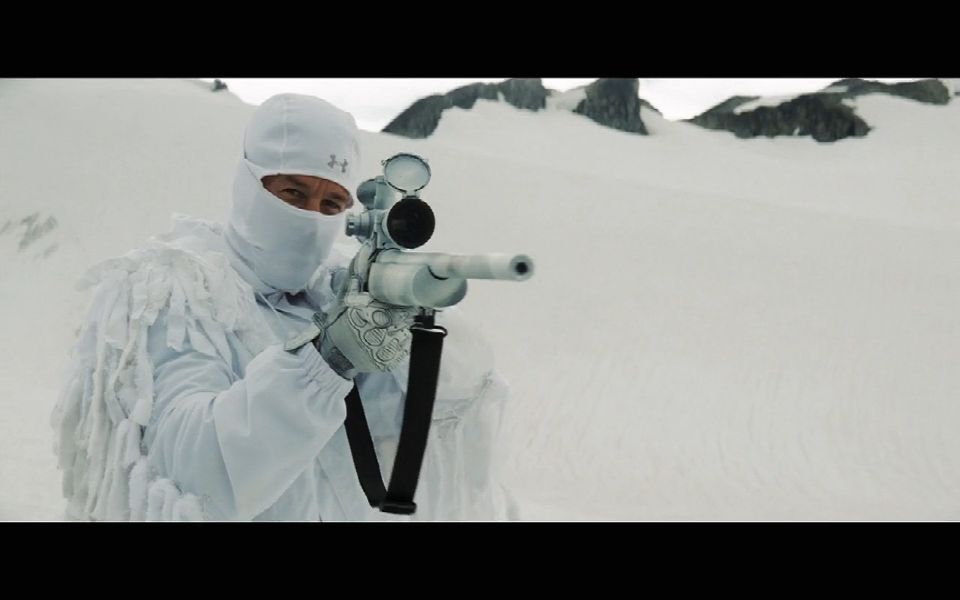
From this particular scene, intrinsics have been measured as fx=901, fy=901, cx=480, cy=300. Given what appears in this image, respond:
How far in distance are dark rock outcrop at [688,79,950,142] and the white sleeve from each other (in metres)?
19.6

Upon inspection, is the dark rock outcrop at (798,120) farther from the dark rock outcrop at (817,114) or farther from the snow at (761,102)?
the snow at (761,102)

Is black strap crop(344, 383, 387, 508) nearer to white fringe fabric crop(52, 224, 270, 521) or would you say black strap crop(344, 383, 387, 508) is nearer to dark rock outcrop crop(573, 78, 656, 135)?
white fringe fabric crop(52, 224, 270, 521)

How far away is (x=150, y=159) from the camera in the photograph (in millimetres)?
11586

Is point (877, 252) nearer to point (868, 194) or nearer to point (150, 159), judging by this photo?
point (868, 194)

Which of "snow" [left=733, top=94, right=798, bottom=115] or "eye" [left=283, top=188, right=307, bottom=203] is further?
"snow" [left=733, top=94, right=798, bottom=115]

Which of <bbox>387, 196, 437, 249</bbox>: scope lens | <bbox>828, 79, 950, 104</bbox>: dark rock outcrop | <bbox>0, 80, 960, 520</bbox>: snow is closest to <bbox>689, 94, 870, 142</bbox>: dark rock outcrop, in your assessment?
<bbox>828, 79, 950, 104</bbox>: dark rock outcrop

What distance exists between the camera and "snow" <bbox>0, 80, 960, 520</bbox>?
7.19m

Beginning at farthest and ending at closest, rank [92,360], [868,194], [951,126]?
[951,126]
[868,194]
[92,360]

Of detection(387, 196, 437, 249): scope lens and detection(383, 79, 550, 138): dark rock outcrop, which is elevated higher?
detection(383, 79, 550, 138): dark rock outcrop

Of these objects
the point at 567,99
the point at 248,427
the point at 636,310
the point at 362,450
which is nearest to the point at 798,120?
the point at 567,99

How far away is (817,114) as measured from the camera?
66.7 feet

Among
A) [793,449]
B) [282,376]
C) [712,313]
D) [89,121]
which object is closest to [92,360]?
[282,376]

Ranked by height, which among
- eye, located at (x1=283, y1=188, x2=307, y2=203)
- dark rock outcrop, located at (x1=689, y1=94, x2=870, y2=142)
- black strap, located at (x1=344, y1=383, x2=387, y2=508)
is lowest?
black strap, located at (x1=344, y1=383, x2=387, y2=508)

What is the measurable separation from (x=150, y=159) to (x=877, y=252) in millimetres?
9202
